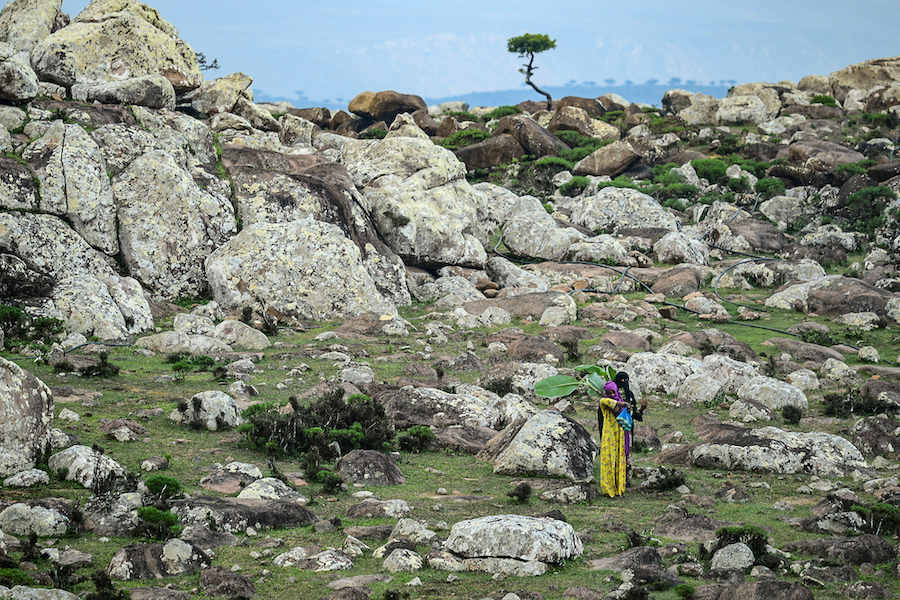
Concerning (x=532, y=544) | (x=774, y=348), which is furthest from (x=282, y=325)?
(x=532, y=544)

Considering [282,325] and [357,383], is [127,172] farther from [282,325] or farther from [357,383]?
[357,383]

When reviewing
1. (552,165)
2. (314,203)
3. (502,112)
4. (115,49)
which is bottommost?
(314,203)

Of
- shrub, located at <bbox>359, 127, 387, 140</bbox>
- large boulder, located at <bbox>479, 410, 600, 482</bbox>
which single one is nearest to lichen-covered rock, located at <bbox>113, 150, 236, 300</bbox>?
large boulder, located at <bbox>479, 410, 600, 482</bbox>

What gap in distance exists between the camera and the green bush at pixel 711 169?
4472 centimetres

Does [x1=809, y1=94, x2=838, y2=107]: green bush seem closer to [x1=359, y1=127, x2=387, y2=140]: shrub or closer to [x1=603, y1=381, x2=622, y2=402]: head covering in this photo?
[x1=359, y1=127, x2=387, y2=140]: shrub

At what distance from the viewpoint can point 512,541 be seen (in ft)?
24.3

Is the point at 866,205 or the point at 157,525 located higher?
the point at 866,205

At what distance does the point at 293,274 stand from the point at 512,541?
50.0 ft

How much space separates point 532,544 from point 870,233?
32.7 meters

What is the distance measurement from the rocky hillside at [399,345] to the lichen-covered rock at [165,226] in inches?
3.0

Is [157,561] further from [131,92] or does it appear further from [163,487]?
[131,92]

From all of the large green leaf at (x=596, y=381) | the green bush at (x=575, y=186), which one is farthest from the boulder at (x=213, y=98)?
the large green leaf at (x=596, y=381)

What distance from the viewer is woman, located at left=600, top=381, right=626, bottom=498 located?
33.4ft

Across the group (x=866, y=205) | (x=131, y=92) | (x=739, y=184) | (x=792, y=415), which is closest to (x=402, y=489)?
(x=792, y=415)
